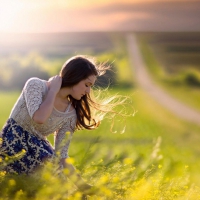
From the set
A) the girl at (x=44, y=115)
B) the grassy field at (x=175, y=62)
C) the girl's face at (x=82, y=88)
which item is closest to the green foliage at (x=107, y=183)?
the girl at (x=44, y=115)

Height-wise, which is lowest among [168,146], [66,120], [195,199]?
[195,199]

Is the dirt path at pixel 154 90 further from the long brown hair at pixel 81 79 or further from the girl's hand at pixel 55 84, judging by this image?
the girl's hand at pixel 55 84

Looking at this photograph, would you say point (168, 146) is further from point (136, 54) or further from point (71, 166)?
point (136, 54)

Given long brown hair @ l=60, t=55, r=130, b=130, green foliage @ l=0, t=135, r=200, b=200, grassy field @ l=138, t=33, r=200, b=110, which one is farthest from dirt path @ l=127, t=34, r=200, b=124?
green foliage @ l=0, t=135, r=200, b=200

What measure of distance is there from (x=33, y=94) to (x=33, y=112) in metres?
0.14

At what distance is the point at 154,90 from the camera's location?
39500 mm

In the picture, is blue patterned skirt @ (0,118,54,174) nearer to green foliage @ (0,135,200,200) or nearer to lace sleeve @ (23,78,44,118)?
lace sleeve @ (23,78,44,118)

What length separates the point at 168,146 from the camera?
1306cm

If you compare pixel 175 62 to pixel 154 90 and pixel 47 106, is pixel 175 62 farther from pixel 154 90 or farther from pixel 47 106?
pixel 47 106

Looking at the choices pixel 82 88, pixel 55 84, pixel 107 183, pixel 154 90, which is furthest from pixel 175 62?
pixel 107 183

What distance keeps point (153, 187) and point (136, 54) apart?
163 feet

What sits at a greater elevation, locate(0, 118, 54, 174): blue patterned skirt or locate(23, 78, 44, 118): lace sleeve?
locate(23, 78, 44, 118): lace sleeve

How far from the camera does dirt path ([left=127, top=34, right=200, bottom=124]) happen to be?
86.9 feet

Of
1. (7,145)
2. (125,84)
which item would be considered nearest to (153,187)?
(7,145)
